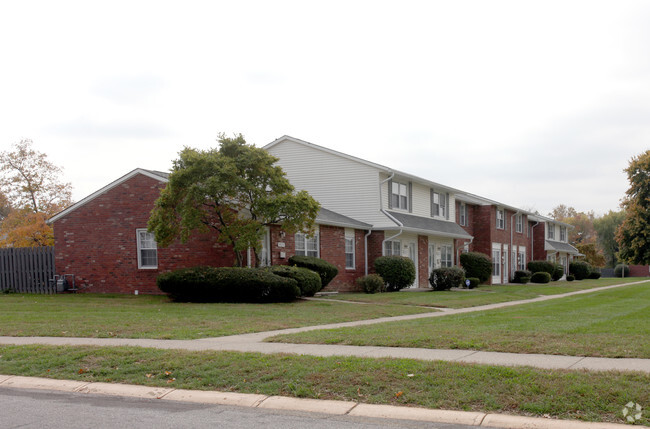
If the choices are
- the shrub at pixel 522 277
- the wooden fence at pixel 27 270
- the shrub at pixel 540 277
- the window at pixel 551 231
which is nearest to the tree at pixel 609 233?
the window at pixel 551 231

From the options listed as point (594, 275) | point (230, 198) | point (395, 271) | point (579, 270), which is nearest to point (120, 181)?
point (230, 198)

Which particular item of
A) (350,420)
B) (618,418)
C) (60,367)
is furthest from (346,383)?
(60,367)

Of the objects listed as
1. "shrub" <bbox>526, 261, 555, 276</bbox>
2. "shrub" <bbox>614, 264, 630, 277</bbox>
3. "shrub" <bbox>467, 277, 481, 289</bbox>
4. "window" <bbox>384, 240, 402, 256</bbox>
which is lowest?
"shrub" <bbox>614, 264, 630, 277</bbox>

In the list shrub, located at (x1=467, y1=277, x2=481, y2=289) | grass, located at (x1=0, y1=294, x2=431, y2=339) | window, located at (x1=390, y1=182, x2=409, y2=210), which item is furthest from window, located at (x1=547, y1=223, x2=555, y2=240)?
grass, located at (x1=0, y1=294, x2=431, y2=339)

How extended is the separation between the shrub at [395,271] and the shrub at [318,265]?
3.86m

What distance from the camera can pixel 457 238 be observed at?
34312 millimetres

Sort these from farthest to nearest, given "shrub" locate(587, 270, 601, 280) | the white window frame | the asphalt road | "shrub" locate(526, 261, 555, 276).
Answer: "shrub" locate(587, 270, 601, 280)
"shrub" locate(526, 261, 555, 276)
the white window frame
the asphalt road

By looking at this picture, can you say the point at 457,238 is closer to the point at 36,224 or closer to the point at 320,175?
the point at 320,175

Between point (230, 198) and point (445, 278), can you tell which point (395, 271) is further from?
point (230, 198)

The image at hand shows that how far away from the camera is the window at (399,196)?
2921 centimetres

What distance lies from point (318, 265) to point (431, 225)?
1022cm

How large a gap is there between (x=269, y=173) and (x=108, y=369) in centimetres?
1237

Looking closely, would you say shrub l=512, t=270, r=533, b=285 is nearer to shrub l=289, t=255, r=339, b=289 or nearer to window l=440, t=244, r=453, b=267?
window l=440, t=244, r=453, b=267

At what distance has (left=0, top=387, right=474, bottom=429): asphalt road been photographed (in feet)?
19.9
